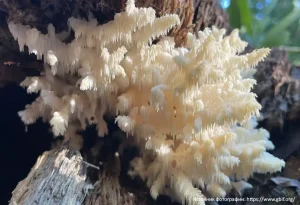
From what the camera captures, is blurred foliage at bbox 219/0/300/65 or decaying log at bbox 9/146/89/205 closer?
decaying log at bbox 9/146/89/205

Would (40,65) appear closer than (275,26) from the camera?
Yes

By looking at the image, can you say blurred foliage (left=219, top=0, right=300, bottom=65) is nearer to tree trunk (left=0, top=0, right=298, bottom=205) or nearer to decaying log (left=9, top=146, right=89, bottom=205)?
tree trunk (left=0, top=0, right=298, bottom=205)

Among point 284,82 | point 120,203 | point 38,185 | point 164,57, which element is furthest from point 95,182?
point 284,82

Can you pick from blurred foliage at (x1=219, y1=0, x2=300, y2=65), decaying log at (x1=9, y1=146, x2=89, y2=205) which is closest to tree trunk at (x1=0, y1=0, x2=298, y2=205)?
decaying log at (x1=9, y1=146, x2=89, y2=205)

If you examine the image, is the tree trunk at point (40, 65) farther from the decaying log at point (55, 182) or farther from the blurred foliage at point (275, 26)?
the blurred foliage at point (275, 26)

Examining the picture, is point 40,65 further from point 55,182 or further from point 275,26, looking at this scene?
point 275,26

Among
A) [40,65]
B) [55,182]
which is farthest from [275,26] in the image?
[55,182]
